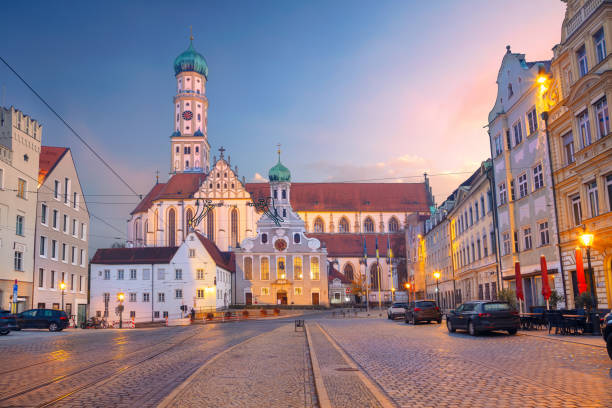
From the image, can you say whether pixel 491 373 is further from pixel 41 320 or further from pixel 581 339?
pixel 41 320

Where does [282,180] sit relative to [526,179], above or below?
above

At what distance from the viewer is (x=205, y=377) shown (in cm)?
1100

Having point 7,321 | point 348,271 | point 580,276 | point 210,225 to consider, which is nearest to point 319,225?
point 348,271

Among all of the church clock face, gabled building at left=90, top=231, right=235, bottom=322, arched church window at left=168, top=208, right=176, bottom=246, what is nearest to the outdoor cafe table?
gabled building at left=90, top=231, right=235, bottom=322

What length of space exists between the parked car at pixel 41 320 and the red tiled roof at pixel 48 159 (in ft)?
41.9

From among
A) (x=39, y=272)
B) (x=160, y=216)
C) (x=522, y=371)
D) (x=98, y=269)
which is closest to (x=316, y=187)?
(x=160, y=216)

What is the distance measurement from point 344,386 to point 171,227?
276 feet

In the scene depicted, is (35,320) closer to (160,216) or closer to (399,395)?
(399,395)


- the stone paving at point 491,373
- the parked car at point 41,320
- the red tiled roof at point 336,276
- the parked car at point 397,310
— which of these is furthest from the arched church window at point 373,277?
the stone paving at point 491,373

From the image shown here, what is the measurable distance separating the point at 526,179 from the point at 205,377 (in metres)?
24.7

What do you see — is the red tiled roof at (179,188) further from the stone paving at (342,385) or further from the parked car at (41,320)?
the stone paving at (342,385)

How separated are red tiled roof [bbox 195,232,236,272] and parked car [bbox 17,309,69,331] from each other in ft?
102

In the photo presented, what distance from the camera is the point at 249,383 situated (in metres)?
10.1

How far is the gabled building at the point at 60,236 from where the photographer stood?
43406 millimetres
